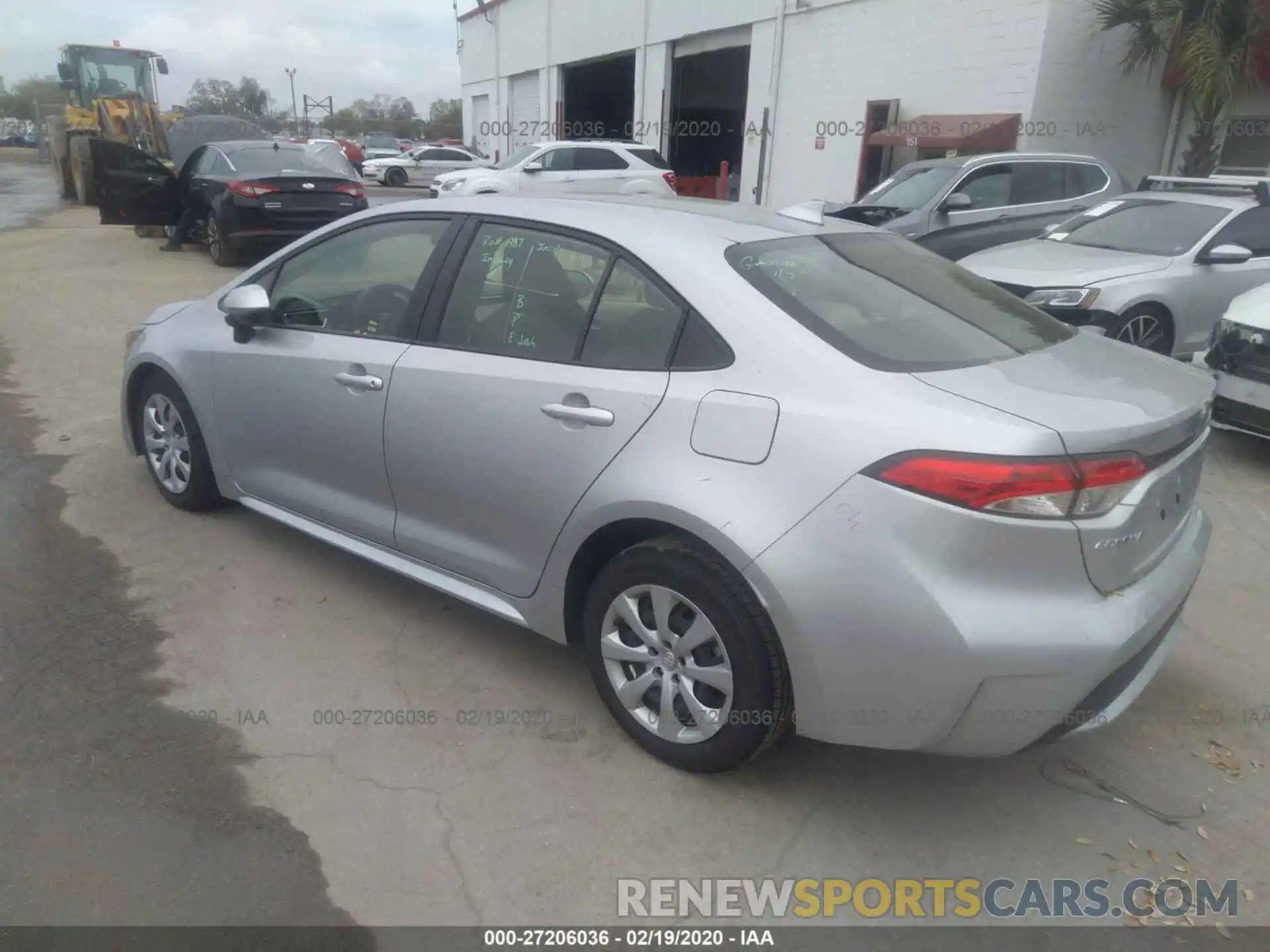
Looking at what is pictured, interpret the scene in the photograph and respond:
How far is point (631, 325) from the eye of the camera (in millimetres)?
2873

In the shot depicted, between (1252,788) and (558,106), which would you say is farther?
(558,106)

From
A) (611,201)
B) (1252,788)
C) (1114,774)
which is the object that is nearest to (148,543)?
(611,201)

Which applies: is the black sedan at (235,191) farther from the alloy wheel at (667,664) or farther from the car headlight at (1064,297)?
the alloy wheel at (667,664)

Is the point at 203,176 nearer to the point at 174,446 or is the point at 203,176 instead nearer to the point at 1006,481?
the point at 174,446

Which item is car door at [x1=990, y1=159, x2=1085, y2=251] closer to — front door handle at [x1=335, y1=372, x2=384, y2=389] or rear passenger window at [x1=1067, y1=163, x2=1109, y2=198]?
rear passenger window at [x1=1067, y1=163, x2=1109, y2=198]

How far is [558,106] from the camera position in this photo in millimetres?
28984

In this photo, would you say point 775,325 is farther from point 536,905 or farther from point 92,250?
point 92,250

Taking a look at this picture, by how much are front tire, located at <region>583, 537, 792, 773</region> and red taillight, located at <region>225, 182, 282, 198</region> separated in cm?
1052

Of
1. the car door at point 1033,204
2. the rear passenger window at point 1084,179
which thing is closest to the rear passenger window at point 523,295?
the car door at point 1033,204

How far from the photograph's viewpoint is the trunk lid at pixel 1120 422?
2.33 m

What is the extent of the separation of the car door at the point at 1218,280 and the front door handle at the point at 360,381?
6.11 metres

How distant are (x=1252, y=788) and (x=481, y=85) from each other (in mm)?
38523

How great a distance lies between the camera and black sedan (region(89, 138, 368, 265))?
11.8 m

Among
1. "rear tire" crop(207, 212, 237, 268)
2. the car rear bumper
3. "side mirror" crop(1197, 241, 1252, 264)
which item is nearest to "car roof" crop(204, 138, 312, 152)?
"rear tire" crop(207, 212, 237, 268)
